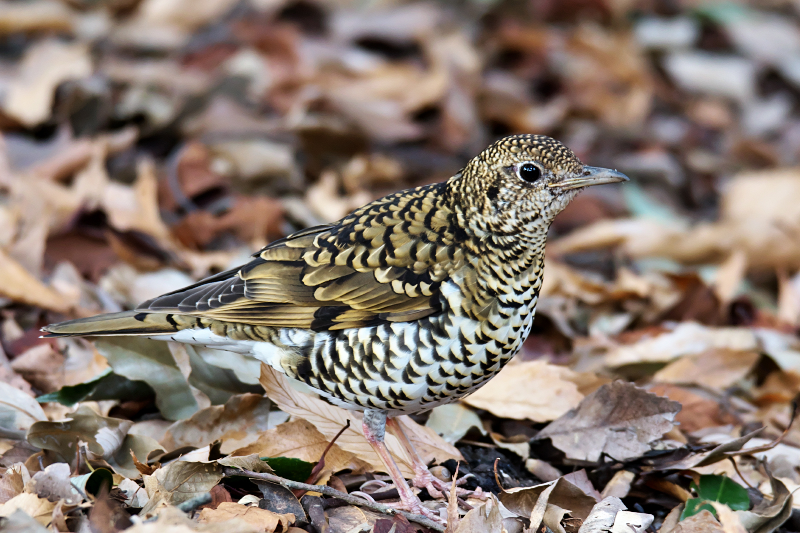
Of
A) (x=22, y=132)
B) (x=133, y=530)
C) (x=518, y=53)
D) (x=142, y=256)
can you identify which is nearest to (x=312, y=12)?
(x=518, y=53)

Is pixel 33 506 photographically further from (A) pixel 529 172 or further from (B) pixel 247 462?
(A) pixel 529 172

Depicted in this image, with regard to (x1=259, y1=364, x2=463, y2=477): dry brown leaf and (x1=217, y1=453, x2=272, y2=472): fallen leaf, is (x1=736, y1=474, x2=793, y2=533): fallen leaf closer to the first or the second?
(x1=259, y1=364, x2=463, y2=477): dry brown leaf

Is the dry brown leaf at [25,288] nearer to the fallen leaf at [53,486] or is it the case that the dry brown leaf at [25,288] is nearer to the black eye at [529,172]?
the fallen leaf at [53,486]

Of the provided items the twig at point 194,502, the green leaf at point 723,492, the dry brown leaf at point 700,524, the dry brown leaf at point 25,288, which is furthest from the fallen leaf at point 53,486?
the green leaf at point 723,492

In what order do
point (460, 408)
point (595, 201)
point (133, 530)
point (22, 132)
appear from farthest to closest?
point (595, 201), point (22, 132), point (460, 408), point (133, 530)

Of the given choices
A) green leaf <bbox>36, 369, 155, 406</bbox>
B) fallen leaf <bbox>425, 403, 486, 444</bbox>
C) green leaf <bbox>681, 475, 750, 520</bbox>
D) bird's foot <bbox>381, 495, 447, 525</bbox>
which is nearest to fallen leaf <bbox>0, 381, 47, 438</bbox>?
green leaf <bbox>36, 369, 155, 406</bbox>

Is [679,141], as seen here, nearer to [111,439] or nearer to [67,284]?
[67,284]
